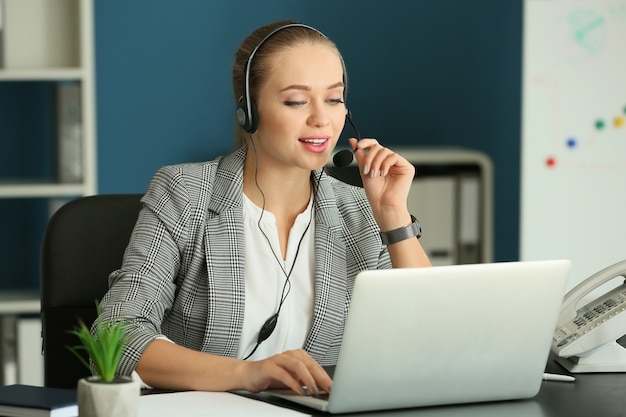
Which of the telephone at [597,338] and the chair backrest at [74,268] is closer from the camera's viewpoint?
the telephone at [597,338]

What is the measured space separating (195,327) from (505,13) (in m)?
2.60

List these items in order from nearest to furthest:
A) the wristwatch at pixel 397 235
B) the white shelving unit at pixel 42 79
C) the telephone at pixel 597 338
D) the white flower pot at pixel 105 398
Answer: the white flower pot at pixel 105 398, the telephone at pixel 597 338, the wristwatch at pixel 397 235, the white shelving unit at pixel 42 79

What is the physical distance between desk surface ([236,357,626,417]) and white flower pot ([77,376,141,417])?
0.88 feet

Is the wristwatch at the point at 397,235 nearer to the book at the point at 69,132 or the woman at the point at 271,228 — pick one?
the woman at the point at 271,228

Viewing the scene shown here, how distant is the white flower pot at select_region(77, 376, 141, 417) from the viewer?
116cm

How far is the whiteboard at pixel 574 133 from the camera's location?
3551 millimetres

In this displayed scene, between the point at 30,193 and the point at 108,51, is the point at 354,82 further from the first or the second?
the point at 30,193

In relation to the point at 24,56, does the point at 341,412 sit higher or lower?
lower

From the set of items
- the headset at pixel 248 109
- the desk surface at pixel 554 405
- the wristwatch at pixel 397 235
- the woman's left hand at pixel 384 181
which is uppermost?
the headset at pixel 248 109

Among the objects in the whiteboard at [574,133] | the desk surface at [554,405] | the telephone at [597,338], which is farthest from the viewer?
the whiteboard at [574,133]

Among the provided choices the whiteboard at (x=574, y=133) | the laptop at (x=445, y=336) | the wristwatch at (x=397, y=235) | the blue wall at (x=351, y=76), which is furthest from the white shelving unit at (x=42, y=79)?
the laptop at (x=445, y=336)

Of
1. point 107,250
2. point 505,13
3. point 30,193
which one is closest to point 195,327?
point 107,250

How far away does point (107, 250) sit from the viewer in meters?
1.93

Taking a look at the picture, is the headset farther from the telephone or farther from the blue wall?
the blue wall
